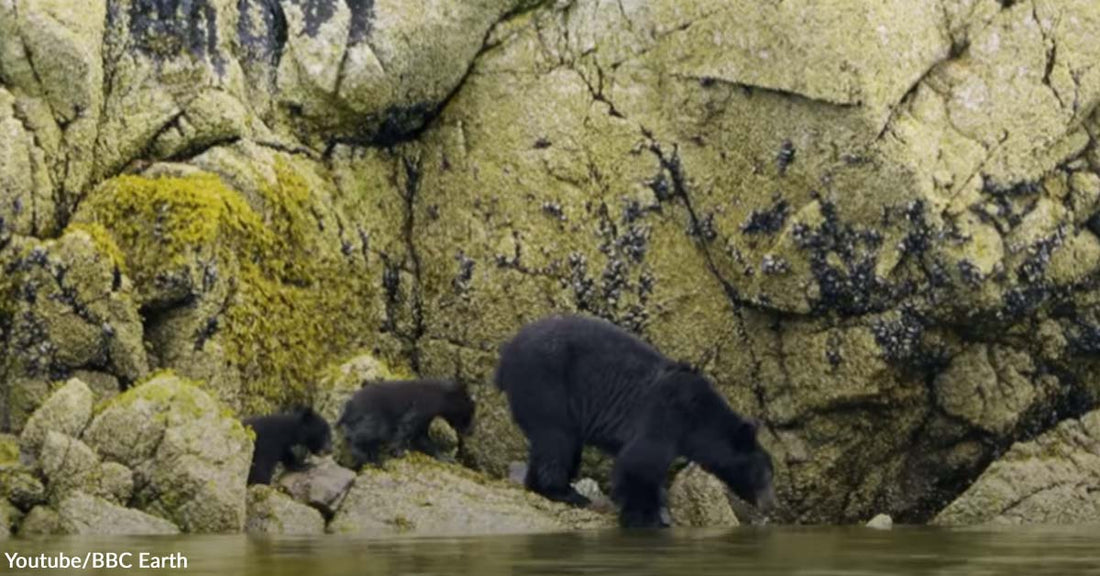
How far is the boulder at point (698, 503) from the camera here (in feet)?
63.0

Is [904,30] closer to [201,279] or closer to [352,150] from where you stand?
[352,150]

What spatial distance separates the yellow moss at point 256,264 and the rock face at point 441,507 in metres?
1.98

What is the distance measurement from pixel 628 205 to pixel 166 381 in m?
5.22

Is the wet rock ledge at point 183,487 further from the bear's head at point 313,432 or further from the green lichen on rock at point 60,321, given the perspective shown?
the green lichen on rock at point 60,321

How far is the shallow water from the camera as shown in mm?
12141

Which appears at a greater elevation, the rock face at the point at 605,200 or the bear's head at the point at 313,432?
the rock face at the point at 605,200

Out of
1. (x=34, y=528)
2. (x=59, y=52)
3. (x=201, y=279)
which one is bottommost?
(x=34, y=528)

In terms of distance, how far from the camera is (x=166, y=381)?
699 inches

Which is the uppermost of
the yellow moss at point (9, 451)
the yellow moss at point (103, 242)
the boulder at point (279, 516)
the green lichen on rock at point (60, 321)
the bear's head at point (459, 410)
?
the yellow moss at point (103, 242)

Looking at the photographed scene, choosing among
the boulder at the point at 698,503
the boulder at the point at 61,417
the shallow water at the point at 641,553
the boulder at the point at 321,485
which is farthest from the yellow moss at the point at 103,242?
the boulder at the point at 698,503

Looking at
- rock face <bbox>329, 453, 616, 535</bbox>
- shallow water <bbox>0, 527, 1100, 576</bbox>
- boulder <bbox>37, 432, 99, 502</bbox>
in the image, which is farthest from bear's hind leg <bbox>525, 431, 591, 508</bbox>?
boulder <bbox>37, 432, 99, 502</bbox>

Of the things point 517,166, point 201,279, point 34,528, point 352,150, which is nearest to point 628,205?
point 517,166

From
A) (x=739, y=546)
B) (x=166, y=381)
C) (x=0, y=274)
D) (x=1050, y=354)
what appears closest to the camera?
(x=739, y=546)

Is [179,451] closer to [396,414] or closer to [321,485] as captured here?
[321,485]
